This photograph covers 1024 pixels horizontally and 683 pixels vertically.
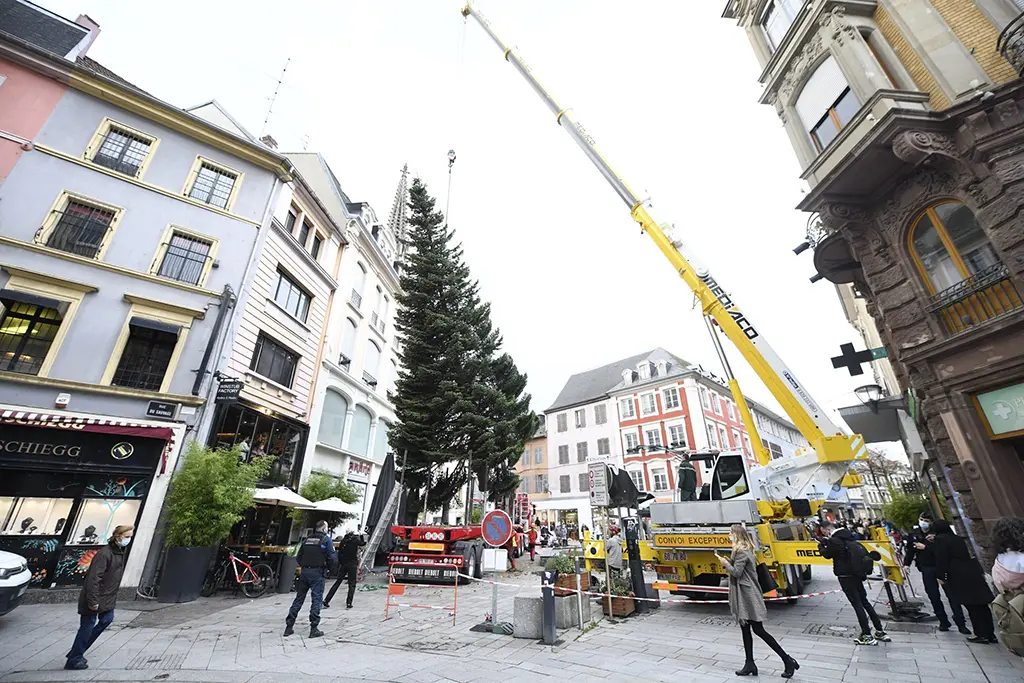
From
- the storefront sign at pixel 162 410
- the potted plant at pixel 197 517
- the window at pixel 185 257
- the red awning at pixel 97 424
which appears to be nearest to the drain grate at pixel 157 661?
the potted plant at pixel 197 517

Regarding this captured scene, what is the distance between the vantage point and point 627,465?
37.6 m

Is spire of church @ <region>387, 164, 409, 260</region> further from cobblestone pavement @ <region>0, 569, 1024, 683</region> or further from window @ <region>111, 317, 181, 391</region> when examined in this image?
cobblestone pavement @ <region>0, 569, 1024, 683</region>

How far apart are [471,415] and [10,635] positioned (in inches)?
459

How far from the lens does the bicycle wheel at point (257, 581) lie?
10.8m

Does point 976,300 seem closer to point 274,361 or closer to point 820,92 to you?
point 820,92

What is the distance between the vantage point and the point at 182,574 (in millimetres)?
9742

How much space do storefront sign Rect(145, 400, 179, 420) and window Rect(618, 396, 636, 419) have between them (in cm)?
3368

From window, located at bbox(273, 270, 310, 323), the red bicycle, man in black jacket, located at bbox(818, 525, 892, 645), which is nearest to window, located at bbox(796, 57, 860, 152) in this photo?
man in black jacket, located at bbox(818, 525, 892, 645)

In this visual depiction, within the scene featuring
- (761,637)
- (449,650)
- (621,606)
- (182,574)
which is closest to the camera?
(761,637)

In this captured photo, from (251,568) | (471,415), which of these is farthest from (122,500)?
(471,415)

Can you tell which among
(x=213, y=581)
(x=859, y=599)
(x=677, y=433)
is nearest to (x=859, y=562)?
(x=859, y=599)

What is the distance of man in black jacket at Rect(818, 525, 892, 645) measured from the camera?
252 inches

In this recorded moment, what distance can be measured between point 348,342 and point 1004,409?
21.7m

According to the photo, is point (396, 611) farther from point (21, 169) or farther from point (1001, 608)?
point (21, 169)
